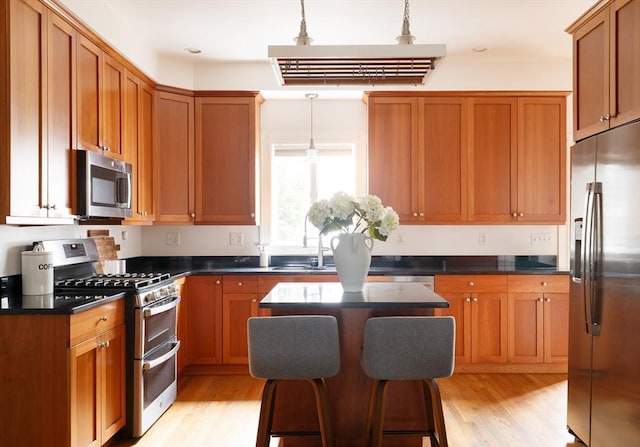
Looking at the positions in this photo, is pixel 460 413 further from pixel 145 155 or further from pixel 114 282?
pixel 145 155

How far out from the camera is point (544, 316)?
411 centimetres

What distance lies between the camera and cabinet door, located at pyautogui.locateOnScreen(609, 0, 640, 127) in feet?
7.78

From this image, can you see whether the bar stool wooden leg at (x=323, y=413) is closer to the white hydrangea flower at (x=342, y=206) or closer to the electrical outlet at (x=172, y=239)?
the white hydrangea flower at (x=342, y=206)

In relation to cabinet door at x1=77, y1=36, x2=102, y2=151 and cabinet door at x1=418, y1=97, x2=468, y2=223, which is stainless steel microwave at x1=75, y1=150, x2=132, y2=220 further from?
cabinet door at x1=418, y1=97, x2=468, y2=223

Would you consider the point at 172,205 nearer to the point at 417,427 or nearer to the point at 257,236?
the point at 257,236

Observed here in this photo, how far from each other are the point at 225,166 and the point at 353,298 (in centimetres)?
240

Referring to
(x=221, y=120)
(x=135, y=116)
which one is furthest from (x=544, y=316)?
(x=135, y=116)

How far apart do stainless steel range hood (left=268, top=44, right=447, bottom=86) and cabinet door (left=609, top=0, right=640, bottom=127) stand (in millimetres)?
973

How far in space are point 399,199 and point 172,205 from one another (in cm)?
200

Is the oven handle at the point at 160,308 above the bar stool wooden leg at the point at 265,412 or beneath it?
above

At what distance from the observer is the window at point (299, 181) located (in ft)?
15.8

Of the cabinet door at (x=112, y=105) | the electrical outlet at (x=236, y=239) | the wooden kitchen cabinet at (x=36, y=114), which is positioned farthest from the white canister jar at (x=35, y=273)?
the electrical outlet at (x=236, y=239)

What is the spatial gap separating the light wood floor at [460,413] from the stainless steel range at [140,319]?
0.16 metres

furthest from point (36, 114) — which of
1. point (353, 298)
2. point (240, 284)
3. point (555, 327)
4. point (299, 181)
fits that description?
point (555, 327)
